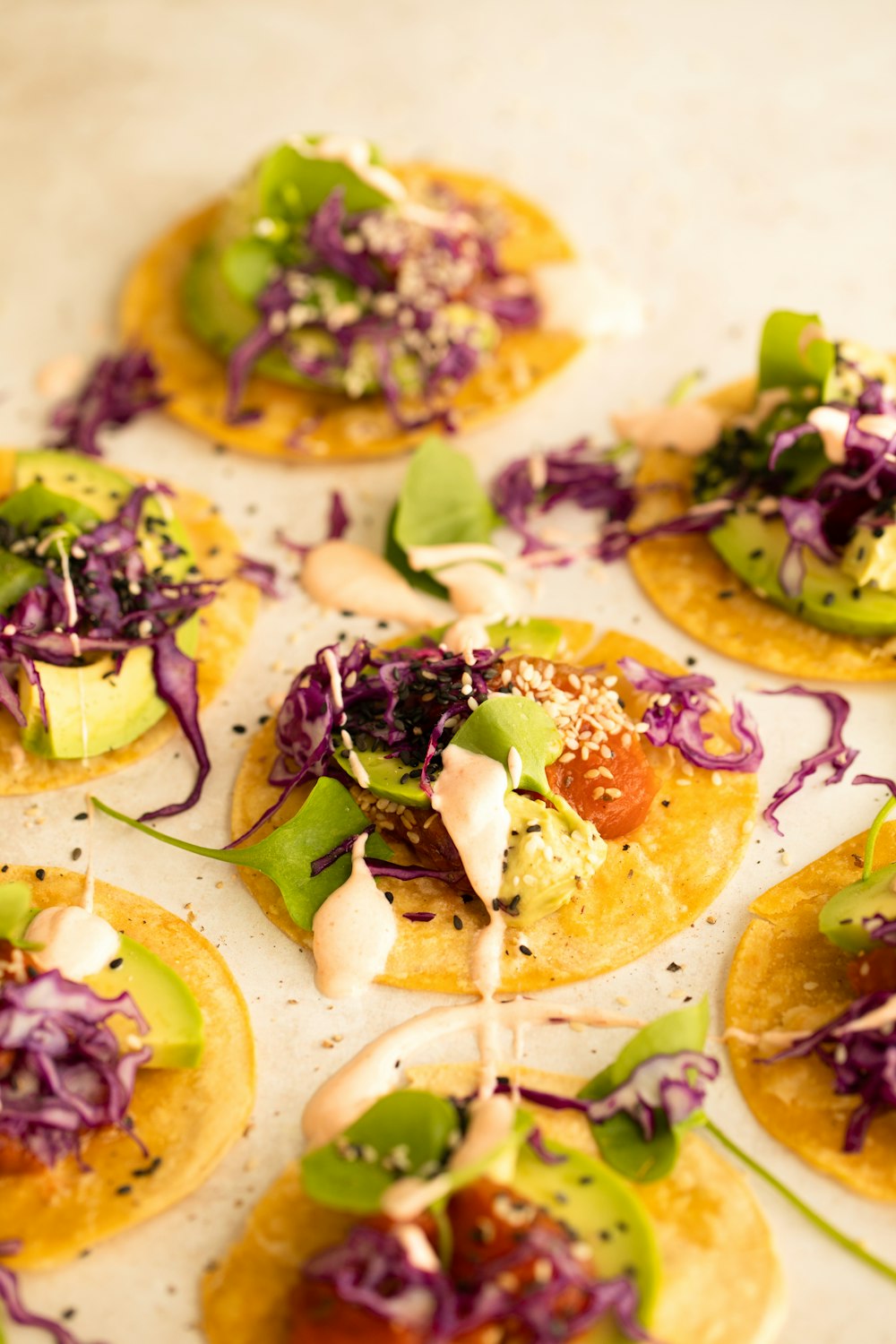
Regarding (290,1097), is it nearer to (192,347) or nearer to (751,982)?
(751,982)

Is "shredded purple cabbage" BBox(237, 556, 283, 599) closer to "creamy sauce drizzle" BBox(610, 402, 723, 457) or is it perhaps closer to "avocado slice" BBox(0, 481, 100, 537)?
"avocado slice" BBox(0, 481, 100, 537)

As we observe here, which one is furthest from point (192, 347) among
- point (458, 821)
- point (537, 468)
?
point (458, 821)

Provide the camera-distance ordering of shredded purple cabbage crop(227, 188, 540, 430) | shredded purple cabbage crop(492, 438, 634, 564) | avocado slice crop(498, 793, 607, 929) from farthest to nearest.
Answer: shredded purple cabbage crop(227, 188, 540, 430) < shredded purple cabbage crop(492, 438, 634, 564) < avocado slice crop(498, 793, 607, 929)

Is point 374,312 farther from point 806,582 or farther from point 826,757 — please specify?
point 826,757

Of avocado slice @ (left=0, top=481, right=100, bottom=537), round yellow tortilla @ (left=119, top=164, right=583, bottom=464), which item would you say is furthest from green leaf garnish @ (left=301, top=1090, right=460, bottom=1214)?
round yellow tortilla @ (left=119, top=164, right=583, bottom=464)

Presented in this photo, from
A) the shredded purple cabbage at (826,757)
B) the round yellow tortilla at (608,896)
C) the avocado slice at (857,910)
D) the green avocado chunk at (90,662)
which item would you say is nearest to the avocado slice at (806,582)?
the shredded purple cabbage at (826,757)

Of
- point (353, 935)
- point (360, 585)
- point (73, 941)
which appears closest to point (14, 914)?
point (73, 941)
